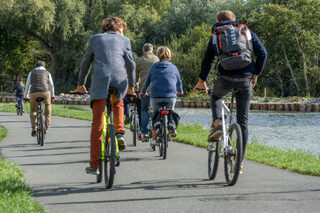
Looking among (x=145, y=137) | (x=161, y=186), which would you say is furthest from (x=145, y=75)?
(x=161, y=186)

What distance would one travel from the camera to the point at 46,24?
140 ft

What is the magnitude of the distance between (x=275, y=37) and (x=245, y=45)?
34.5 metres

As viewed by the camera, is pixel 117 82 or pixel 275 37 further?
pixel 275 37

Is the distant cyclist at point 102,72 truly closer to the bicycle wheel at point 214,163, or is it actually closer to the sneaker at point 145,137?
the bicycle wheel at point 214,163

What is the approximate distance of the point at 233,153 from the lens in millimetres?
6008

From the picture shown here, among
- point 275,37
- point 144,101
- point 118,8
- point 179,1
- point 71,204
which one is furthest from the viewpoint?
point 179,1

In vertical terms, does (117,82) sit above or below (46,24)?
below

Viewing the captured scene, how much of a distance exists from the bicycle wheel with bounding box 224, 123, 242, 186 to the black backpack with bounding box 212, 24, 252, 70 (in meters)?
0.70

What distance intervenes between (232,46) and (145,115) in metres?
4.59

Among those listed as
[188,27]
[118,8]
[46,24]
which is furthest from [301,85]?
[46,24]

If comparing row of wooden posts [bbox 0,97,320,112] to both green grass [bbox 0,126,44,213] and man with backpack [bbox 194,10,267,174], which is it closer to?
man with backpack [bbox 194,10,267,174]

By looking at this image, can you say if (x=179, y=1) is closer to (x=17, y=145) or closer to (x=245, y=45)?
(x=17, y=145)

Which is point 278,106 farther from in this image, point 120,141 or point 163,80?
point 120,141

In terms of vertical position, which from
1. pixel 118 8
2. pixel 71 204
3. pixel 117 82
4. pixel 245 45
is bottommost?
pixel 71 204
